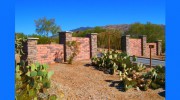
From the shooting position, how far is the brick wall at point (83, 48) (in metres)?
12.5

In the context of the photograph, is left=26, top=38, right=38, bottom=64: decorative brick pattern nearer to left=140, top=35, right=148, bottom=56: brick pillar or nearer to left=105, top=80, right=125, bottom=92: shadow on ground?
left=105, top=80, right=125, bottom=92: shadow on ground

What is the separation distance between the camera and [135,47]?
1723 cm

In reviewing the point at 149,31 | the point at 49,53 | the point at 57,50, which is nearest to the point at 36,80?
the point at 49,53

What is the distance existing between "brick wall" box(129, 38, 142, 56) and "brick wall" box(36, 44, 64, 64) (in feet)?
19.8

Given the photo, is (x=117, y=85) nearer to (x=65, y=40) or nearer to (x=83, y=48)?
(x=65, y=40)

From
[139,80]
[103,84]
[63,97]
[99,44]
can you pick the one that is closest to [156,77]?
[139,80]

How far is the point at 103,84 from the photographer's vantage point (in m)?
8.91

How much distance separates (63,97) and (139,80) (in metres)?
2.60

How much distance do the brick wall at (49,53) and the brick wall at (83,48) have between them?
0.95 metres

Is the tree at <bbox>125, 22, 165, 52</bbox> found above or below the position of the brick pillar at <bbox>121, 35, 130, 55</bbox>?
above

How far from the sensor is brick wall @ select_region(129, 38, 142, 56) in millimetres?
16795

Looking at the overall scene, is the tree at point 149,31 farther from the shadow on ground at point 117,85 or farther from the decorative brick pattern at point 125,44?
the shadow on ground at point 117,85

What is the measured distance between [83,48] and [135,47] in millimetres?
5227

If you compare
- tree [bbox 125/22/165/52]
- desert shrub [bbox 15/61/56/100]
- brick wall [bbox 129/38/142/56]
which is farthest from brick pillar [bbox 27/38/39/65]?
tree [bbox 125/22/165/52]
